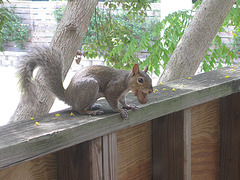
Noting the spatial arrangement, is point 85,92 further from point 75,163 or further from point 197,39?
point 197,39

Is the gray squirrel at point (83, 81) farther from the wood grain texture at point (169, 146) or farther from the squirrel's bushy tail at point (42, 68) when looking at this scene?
the wood grain texture at point (169, 146)

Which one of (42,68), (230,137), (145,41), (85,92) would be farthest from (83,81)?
(145,41)

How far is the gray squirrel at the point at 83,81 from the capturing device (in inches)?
55.7

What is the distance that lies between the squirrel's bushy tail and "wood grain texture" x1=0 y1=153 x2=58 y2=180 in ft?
1.91

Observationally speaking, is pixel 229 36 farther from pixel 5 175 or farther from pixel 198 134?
pixel 5 175

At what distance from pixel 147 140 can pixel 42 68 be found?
0.59 m

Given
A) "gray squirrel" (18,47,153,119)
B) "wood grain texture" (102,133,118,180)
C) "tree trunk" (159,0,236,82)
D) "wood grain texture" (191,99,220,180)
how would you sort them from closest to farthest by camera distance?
"wood grain texture" (102,133,118,180) → "wood grain texture" (191,99,220,180) → "gray squirrel" (18,47,153,119) → "tree trunk" (159,0,236,82)

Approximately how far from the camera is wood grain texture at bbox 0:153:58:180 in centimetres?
82

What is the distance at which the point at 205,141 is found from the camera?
1.36 meters

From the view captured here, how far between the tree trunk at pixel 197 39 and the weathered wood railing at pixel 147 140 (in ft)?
3.72

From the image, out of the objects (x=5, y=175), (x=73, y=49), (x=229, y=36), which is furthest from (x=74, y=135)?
Result: (x=229, y=36)

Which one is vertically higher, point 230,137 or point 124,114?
point 124,114

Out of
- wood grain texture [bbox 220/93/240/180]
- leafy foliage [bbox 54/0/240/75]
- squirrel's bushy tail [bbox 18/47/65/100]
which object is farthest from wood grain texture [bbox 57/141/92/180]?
leafy foliage [bbox 54/0/240/75]

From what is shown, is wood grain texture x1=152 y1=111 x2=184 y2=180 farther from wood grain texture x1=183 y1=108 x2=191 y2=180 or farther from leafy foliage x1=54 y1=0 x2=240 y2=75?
leafy foliage x1=54 y1=0 x2=240 y2=75
